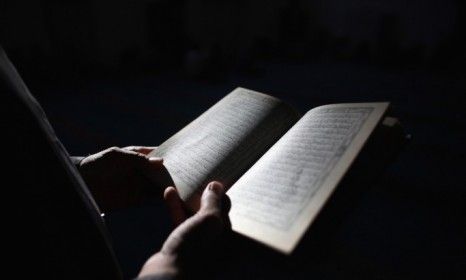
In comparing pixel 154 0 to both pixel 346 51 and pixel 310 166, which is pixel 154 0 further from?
pixel 310 166

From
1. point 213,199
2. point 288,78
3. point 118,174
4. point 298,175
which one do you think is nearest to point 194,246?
point 213,199

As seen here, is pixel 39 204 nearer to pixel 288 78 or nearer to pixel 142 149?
pixel 142 149

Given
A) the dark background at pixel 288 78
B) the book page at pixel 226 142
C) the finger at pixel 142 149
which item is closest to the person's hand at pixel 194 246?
the book page at pixel 226 142

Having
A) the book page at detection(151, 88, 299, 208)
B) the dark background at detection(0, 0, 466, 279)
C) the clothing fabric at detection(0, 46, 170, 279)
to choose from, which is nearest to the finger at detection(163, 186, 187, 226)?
the book page at detection(151, 88, 299, 208)

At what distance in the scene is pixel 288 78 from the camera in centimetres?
423

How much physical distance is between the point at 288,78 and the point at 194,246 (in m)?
3.92

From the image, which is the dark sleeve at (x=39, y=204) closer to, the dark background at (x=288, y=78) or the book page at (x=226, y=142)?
the book page at (x=226, y=142)

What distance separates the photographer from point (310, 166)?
553 millimetres

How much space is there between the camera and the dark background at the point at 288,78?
4.03 ft

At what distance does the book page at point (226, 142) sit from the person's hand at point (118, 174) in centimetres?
3

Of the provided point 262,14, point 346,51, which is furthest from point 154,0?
point 346,51

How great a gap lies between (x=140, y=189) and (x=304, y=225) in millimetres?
510

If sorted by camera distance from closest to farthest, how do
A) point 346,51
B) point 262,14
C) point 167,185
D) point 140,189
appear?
point 167,185
point 140,189
point 346,51
point 262,14

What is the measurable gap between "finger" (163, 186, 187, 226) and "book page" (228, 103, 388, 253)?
10 centimetres
